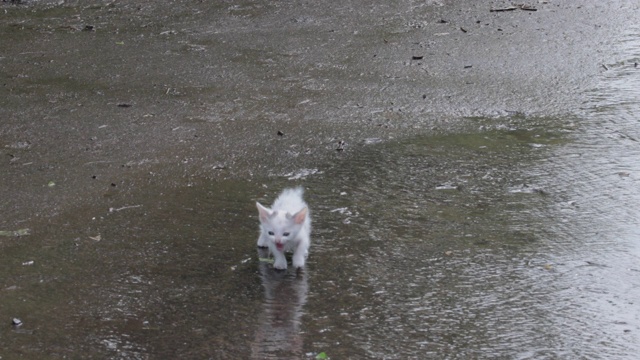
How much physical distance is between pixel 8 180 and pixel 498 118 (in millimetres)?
3792

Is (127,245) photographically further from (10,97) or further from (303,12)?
(303,12)

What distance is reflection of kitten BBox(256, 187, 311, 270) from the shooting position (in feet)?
15.3

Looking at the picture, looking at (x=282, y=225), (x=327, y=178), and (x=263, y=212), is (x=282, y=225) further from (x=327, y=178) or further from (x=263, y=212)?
(x=327, y=178)

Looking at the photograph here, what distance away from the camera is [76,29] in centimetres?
914

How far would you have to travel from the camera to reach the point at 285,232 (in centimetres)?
466

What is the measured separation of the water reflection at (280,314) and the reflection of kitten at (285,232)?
86 millimetres

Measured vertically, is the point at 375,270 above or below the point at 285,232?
below

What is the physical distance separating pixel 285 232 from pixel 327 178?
1.24 meters

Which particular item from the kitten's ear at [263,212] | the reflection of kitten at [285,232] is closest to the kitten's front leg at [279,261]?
the reflection of kitten at [285,232]

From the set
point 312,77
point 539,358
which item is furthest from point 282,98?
point 539,358

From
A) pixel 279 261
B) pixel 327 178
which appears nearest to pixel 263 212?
pixel 279 261

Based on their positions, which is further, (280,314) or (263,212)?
(263,212)

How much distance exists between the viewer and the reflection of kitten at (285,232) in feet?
15.3

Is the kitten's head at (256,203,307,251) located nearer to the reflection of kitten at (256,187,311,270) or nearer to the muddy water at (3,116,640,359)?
the reflection of kitten at (256,187,311,270)
